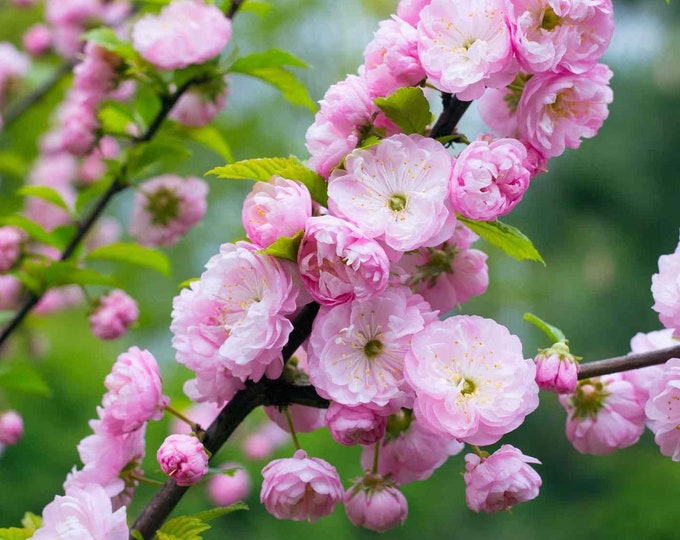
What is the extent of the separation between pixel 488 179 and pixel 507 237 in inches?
4.5

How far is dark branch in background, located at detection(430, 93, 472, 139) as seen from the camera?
2.50ft

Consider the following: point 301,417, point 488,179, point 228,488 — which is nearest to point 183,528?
point 301,417

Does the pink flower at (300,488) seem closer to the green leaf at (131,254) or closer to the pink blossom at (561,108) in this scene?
the pink blossom at (561,108)

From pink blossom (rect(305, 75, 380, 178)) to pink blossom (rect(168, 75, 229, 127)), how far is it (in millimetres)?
557

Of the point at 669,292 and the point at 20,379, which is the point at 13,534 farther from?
the point at 669,292

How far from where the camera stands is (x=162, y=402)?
81cm

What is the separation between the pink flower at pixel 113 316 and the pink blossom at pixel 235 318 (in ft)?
2.22

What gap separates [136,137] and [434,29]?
69cm

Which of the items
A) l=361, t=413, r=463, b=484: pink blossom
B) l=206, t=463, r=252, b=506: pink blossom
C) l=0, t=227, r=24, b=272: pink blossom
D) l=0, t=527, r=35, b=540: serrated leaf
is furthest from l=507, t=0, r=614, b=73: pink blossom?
l=206, t=463, r=252, b=506: pink blossom

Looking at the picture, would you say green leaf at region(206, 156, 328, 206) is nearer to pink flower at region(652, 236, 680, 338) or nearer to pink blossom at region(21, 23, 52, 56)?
pink flower at region(652, 236, 680, 338)

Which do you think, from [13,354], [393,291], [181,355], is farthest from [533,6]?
[13,354]

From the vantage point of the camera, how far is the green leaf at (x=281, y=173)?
2.37 ft

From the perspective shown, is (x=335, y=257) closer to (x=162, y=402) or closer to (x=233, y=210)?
(x=162, y=402)

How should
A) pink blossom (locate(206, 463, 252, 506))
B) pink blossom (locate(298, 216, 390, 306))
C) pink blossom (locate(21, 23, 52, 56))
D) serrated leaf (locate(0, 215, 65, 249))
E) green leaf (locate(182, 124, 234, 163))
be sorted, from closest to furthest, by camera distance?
pink blossom (locate(298, 216, 390, 306))
serrated leaf (locate(0, 215, 65, 249))
green leaf (locate(182, 124, 234, 163))
pink blossom (locate(21, 23, 52, 56))
pink blossom (locate(206, 463, 252, 506))
